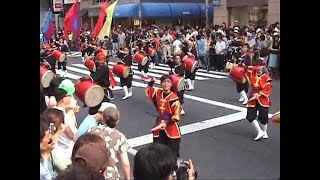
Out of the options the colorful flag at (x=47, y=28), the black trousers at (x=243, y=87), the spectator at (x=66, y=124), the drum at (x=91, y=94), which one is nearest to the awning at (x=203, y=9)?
the colorful flag at (x=47, y=28)

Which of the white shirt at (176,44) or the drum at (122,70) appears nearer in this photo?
the drum at (122,70)

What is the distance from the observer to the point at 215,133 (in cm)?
743

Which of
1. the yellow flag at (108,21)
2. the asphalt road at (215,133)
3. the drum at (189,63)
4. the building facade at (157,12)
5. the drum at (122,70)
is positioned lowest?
the asphalt road at (215,133)

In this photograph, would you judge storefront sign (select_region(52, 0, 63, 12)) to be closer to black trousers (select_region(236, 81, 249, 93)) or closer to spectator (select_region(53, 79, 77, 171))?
black trousers (select_region(236, 81, 249, 93))

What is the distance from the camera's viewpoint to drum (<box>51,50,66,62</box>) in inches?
493

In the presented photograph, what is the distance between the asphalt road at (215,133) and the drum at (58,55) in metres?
1.96

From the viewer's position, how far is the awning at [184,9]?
2249 centimetres

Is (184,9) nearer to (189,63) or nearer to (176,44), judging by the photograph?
(176,44)

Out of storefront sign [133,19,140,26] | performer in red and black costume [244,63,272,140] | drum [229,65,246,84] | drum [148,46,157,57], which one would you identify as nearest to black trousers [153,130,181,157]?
performer in red and black costume [244,63,272,140]

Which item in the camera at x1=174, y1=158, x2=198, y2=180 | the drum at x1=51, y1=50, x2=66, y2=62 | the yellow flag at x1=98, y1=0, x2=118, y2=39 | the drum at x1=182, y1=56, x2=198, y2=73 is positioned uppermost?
the yellow flag at x1=98, y1=0, x2=118, y2=39

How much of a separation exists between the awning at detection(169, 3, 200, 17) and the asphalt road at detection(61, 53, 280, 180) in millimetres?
11171

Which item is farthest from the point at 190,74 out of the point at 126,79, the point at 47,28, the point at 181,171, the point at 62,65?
the point at 181,171

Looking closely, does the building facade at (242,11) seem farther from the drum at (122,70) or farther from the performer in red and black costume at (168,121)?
the performer in red and black costume at (168,121)
